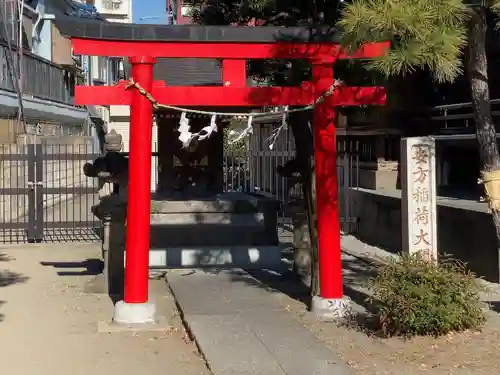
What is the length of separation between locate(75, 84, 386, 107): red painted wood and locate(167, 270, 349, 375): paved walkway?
2.30m

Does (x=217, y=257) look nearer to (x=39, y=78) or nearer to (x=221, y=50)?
→ (x=221, y=50)

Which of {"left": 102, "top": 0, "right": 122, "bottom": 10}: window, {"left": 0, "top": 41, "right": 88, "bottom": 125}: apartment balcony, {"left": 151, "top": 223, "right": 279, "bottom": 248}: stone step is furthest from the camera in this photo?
{"left": 102, "top": 0, "right": 122, "bottom": 10}: window

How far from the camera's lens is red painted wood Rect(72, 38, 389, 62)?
7.61m

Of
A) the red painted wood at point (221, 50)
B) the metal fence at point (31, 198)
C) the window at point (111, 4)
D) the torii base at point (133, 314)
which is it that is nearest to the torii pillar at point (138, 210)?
the torii base at point (133, 314)

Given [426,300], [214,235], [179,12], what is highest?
[179,12]

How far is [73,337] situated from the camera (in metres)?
7.34

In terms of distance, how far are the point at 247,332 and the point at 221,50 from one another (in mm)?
2942

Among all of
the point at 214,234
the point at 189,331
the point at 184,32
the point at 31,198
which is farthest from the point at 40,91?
the point at 189,331

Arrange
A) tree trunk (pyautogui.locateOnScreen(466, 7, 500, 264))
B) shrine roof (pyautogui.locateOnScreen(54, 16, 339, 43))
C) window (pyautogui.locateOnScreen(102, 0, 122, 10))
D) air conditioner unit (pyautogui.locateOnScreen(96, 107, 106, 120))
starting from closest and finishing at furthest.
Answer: tree trunk (pyautogui.locateOnScreen(466, 7, 500, 264)) → shrine roof (pyautogui.locateOnScreen(54, 16, 339, 43)) → air conditioner unit (pyautogui.locateOnScreen(96, 107, 106, 120)) → window (pyautogui.locateOnScreen(102, 0, 122, 10))

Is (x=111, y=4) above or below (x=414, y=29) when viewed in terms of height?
above

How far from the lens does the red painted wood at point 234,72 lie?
7879 millimetres

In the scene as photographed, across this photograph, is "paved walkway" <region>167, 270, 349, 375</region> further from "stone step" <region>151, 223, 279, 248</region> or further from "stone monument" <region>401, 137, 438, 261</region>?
"stone monument" <region>401, 137, 438, 261</region>

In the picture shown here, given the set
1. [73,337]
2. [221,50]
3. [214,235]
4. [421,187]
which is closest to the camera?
[73,337]

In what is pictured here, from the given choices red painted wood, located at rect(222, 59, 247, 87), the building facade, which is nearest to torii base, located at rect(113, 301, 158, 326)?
red painted wood, located at rect(222, 59, 247, 87)
